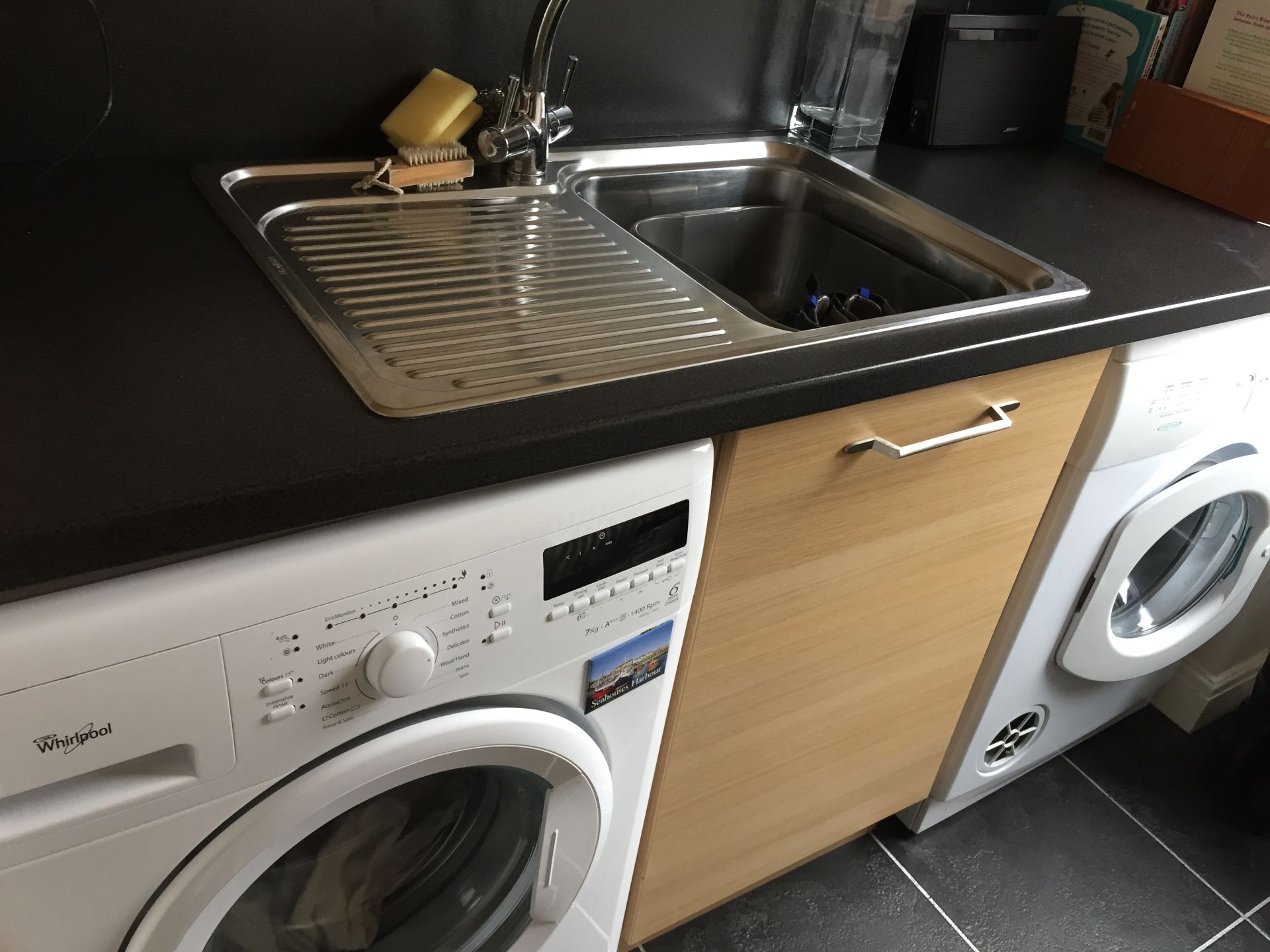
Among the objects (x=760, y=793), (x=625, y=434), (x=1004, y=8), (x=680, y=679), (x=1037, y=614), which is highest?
(x=1004, y=8)

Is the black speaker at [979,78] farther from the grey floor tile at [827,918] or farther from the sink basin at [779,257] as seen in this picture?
the grey floor tile at [827,918]

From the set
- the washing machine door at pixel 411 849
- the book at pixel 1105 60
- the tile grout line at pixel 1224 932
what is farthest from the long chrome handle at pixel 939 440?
the tile grout line at pixel 1224 932

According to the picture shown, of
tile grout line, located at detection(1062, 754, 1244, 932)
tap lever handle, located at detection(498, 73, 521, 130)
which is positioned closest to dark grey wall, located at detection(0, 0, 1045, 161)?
tap lever handle, located at detection(498, 73, 521, 130)

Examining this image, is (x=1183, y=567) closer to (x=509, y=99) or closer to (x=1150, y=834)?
(x=1150, y=834)

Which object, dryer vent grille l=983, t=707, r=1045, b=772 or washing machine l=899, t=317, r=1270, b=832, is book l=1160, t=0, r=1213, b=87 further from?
dryer vent grille l=983, t=707, r=1045, b=772

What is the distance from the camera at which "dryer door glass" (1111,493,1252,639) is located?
60.1 inches

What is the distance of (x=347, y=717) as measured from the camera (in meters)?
0.71

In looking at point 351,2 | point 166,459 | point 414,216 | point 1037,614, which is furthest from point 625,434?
point 1037,614

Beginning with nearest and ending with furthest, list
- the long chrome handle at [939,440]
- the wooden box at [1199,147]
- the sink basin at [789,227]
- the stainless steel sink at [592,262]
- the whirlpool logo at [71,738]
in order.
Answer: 1. the whirlpool logo at [71,738]
2. the stainless steel sink at [592,262]
3. the long chrome handle at [939,440]
4. the sink basin at [789,227]
5. the wooden box at [1199,147]

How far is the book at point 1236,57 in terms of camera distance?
1.38 metres

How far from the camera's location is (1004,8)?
1.60 metres

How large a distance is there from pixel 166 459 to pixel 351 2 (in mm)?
679

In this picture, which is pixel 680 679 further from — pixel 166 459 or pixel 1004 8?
pixel 1004 8

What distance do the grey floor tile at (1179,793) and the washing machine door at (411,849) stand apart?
121 centimetres
